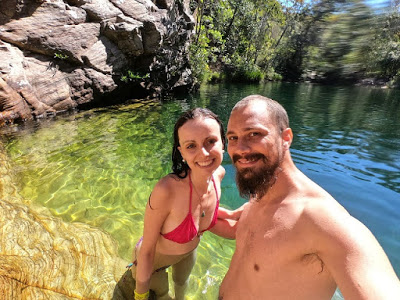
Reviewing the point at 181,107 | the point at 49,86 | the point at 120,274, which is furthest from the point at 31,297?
the point at 181,107

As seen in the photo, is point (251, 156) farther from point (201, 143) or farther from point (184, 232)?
point (184, 232)

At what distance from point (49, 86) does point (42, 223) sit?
9.14 meters

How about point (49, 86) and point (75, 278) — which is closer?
point (75, 278)

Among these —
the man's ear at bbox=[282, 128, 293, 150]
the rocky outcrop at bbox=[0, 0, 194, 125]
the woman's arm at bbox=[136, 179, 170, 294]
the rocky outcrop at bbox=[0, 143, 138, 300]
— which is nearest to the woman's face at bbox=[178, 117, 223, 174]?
the woman's arm at bbox=[136, 179, 170, 294]

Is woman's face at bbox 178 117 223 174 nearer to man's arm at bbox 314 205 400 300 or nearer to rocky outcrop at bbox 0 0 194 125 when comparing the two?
man's arm at bbox 314 205 400 300

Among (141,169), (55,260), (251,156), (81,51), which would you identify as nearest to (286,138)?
(251,156)

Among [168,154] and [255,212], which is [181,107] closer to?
[168,154]

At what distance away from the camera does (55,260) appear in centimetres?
259

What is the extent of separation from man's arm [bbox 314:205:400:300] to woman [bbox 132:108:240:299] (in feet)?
2.91

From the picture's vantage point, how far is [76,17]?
37.0 ft

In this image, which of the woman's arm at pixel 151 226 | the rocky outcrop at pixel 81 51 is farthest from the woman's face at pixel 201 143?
the rocky outcrop at pixel 81 51

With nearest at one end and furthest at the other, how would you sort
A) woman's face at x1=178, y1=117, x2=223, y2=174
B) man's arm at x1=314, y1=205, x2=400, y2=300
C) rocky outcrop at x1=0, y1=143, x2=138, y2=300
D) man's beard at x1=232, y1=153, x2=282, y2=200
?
man's arm at x1=314, y1=205, x2=400, y2=300 < man's beard at x1=232, y1=153, x2=282, y2=200 < woman's face at x1=178, y1=117, x2=223, y2=174 < rocky outcrop at x1=0, y1=143, x2=138, y2=300

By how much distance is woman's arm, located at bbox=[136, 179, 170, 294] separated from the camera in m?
1.75

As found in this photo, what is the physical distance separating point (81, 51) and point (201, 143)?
12252mm
